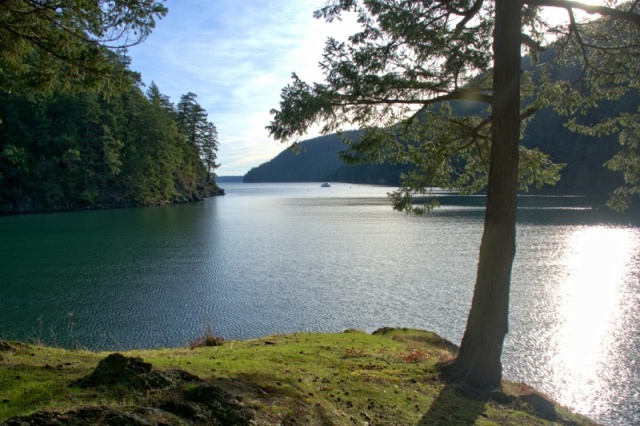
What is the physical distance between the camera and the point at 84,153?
2434 inches

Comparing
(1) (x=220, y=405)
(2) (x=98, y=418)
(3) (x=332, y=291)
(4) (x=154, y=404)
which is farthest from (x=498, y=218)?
(3) (x=332, y=291)

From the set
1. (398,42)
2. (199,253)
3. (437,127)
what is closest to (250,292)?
(199,253)

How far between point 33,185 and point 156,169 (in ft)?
64.6

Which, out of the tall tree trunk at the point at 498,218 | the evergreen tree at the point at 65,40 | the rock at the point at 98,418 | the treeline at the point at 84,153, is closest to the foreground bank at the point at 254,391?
the rock at the point at 98,418

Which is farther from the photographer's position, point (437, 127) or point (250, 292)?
point (250, 292)

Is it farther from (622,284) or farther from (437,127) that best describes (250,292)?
(622,284)

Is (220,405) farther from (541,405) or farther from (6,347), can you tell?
(541,405)

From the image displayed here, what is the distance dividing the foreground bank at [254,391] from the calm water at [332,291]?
15.5ft

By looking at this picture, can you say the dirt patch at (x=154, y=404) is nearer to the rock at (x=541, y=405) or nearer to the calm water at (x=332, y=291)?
the rock at (x=541, y=405)

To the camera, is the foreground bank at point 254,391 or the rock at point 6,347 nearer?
the foreground bank at point 254,391

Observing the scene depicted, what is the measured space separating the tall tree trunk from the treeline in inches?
1971

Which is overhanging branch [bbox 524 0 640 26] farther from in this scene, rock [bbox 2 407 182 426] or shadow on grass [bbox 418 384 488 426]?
rock [bbox 2 407 182 426]

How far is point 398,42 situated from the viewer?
8453 millimetres

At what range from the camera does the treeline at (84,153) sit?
55.1 meters
